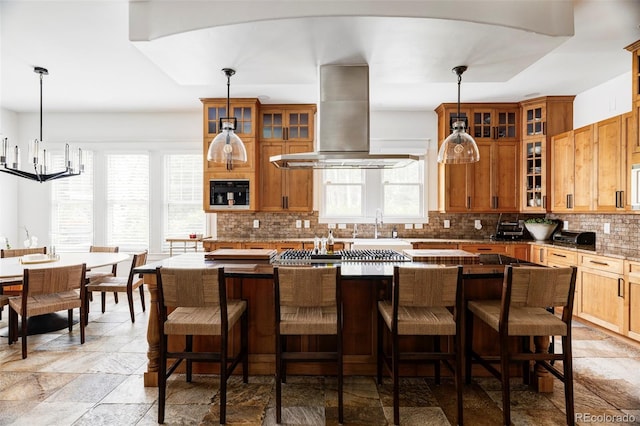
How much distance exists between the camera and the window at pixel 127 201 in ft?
20.4

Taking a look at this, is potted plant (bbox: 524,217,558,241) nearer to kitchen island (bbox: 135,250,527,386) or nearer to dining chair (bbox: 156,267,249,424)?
kitchen island (bbox: 135,250,527,386)

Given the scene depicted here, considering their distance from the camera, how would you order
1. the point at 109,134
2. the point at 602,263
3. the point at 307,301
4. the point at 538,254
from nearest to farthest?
the point at 307,301 → the point at 602,263 → the point at 538,254 → the point at 109,134

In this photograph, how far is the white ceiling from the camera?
251 centimetres

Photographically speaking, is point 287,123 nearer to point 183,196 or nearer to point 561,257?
point 183,196

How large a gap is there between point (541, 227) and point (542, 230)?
0.05 metres

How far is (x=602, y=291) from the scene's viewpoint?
4.07 m

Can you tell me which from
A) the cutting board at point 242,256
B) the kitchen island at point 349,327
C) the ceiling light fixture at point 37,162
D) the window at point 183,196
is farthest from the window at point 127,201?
the kitchen island at point 349,327

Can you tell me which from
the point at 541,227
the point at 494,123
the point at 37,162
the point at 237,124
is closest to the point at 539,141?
the point at 494,123

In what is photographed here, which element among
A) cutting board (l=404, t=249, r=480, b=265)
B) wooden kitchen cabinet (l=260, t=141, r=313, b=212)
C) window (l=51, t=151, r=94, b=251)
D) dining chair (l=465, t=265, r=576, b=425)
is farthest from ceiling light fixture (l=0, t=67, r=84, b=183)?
dining chair (l=465, t=265, r=576, b=425)

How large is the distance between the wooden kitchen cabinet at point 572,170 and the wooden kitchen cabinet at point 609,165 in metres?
0.12

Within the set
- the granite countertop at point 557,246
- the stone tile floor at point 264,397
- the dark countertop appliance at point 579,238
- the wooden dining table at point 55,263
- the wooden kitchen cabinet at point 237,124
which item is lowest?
the stone tile floor at point 264,397

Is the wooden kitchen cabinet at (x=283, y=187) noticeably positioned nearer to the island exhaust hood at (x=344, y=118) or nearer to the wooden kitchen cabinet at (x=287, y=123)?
the wooden kitchen cabinet at (x=287, y=123)

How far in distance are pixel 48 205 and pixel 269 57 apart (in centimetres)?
530

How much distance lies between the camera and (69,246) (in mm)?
6234
